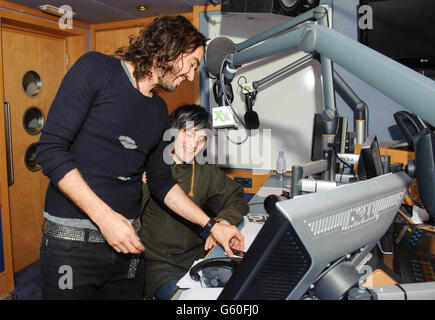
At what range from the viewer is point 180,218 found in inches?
64.3

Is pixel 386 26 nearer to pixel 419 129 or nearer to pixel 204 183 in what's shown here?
pixel 419 129

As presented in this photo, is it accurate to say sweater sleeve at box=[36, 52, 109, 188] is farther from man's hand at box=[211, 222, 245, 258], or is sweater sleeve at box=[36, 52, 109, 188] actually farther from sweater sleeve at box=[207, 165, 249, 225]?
sweater sleeve at box=[207, 165, 249, 225]

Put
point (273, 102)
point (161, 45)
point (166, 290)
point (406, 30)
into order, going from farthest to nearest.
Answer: point (273, 102)
point (406, 30)
point (166, 290)
point (161, 45)

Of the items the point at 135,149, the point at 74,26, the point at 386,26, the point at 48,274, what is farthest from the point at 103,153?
the point at 74,26

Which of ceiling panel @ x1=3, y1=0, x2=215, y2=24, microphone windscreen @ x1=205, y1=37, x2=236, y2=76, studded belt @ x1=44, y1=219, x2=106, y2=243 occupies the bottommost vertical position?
studded belt @ x1=44, y1=219, x2=106, y2=243

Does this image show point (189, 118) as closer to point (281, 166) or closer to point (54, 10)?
point (281, 166)

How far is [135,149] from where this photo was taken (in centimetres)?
117

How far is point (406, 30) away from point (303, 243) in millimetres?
→ 2104

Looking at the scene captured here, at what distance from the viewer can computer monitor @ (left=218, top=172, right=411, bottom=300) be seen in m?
0.43

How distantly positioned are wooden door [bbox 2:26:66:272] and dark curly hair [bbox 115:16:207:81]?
1.78 m

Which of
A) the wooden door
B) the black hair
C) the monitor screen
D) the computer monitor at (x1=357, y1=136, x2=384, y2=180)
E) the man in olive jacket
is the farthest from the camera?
the wooden door

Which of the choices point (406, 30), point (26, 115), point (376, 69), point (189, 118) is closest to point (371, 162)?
point (376, 69)

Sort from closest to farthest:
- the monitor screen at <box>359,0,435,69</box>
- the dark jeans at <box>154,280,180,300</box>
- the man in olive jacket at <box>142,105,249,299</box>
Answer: the dark jeans at <box>154,280,180,300</box> → the man in olive jacket at <box>142,105,249,299</box> → the monitor screen at <box>359,0,435,69</box>

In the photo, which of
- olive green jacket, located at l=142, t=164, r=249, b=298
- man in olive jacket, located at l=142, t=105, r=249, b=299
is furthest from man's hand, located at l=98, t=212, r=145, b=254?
olive green jacket, located at l=142, t=164, r=249, b=298
